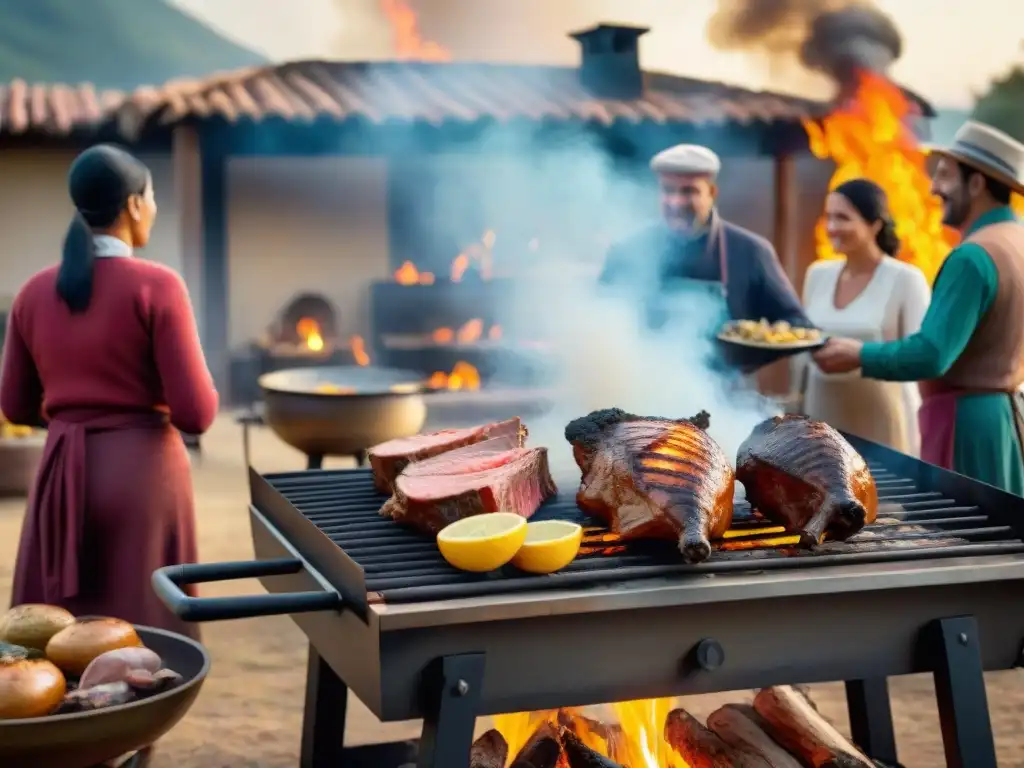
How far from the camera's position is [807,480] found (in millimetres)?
2945

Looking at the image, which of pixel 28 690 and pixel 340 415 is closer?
pixel 28 690

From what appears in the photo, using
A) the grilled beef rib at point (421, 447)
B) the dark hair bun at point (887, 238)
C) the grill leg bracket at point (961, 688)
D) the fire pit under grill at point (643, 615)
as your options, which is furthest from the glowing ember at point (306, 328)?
the grill leg bracket at point (961, 688)

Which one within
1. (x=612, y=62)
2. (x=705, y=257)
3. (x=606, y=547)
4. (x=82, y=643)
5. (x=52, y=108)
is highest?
(x=612, y=62)

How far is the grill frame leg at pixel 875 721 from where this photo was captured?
13.4ft

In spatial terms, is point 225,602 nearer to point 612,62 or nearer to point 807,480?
point 807,480

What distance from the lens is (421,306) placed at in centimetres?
1309

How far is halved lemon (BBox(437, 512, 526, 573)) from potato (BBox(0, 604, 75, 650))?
1.04 metres

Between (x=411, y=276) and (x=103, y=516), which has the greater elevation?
(x=411, y=276)

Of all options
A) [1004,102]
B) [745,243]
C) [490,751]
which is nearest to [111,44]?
[1004,102]

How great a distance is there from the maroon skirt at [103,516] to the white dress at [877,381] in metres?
3.09

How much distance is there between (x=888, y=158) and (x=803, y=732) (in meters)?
9.97

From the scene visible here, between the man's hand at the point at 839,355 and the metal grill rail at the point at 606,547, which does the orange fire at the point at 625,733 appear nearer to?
the metal grill rail at the point at 606,547

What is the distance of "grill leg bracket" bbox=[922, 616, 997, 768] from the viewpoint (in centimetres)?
283

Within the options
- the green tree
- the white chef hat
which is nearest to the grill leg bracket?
the white chef hat
